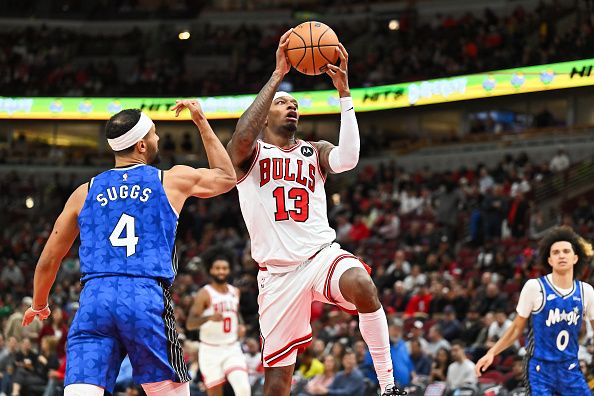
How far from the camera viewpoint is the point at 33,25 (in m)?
42.3

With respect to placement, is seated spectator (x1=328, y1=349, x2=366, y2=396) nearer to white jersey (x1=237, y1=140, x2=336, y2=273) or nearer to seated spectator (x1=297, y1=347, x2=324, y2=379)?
seated spectator (x1=297, y1=347, x2=324, y2=379)

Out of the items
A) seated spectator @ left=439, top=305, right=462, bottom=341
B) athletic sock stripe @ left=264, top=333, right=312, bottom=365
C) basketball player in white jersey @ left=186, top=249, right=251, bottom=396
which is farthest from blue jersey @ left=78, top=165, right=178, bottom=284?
seated spectator @ left=439, top=305, right=462, bottom=341

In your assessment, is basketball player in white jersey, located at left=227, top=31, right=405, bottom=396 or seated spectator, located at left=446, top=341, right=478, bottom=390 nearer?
basketball player in white jersey, located at left=227, top=31, right=405, bottom=396

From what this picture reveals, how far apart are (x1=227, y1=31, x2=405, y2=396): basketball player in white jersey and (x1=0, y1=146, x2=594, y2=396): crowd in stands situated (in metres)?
2.75

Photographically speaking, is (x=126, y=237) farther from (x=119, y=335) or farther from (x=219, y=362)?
(x=219, y=362)

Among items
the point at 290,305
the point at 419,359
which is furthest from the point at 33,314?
the point at 419,359

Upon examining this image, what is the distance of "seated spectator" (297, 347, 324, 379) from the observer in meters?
16.2

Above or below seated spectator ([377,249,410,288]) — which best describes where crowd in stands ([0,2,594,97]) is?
above

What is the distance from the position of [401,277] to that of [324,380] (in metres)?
6.42

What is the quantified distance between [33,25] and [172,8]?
5863mm

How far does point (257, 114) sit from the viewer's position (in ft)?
25.9

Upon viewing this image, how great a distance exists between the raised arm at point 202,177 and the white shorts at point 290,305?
63.2 inches

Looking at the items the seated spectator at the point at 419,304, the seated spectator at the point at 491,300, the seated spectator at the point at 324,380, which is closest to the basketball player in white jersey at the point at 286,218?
the seated spectator at the point at 324,380

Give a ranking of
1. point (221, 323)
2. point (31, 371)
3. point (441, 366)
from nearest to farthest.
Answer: point (221, 323), point (441, 366), point (31, 371)
